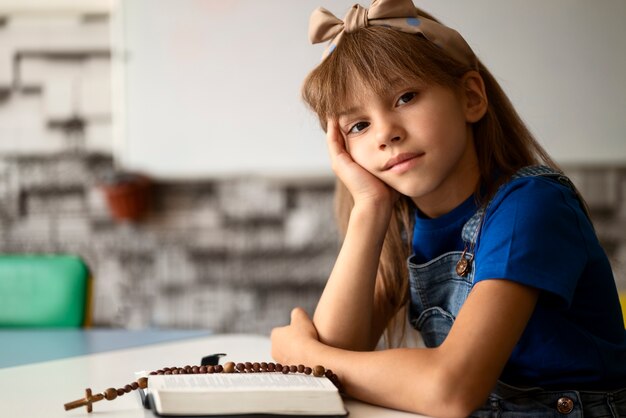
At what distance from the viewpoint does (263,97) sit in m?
3.24

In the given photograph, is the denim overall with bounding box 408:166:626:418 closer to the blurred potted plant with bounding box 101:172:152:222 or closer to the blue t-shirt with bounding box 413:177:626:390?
the blue t-shirt with bounding box 413:177:626:390

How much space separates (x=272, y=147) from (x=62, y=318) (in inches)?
59.5

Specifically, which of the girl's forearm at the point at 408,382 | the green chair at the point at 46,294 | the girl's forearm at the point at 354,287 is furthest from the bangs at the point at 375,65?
the green chair at the point at 46,294

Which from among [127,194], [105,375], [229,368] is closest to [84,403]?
[229,368]

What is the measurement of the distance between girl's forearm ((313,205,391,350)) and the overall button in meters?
0.32

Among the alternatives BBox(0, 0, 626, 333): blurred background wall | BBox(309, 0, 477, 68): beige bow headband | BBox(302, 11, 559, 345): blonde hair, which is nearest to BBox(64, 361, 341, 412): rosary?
BBox(302, 11, 559, 345): blonde hair

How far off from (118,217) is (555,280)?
104 inches

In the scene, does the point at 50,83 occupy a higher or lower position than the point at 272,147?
higher

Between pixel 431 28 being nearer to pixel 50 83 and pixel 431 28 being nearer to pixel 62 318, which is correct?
pixel 62 318

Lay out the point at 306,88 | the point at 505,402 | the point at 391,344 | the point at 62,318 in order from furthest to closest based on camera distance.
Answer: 1. the point at 62,318
2. the point at 391,344
3. the point at 306,88
4. the point at 505,402

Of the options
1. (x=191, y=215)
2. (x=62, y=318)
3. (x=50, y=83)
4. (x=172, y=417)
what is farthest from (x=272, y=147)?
(x=172, y=417)

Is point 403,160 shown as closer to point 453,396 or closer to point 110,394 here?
point 453,396

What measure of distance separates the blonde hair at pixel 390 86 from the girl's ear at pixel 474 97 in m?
0.02

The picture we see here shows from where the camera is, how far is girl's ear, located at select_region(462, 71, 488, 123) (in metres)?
1.23
